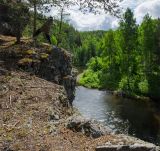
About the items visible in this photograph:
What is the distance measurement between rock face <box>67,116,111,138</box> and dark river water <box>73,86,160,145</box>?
2433cm

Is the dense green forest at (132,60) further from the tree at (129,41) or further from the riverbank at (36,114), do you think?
the riverbank at (36,114)

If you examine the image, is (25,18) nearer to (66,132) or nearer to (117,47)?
(66,132)

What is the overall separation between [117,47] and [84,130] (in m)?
65.2

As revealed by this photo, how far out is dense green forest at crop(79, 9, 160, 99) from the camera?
64250mm

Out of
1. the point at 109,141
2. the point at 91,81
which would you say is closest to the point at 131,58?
the point at 91,81

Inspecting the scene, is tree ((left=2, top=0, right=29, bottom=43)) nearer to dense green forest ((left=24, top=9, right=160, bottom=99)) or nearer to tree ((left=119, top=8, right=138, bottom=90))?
dense green forest ((left=24, top=9, right=160, bottom=99))

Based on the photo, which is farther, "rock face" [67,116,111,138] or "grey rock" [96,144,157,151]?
"rock face" [67,116,111,138]

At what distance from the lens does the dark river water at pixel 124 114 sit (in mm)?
40938

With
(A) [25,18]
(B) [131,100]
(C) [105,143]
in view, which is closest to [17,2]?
(A) [25,18]

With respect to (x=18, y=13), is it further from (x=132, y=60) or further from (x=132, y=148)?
(x=132, y=60)

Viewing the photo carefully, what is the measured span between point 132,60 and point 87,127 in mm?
59653

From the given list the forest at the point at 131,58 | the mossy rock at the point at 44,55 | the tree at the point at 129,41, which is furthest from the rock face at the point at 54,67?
the tree at the point at 129,41

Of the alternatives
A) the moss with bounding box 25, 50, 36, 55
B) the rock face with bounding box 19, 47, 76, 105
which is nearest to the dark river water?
the rock face with bounding box 19, 47, 76, 105

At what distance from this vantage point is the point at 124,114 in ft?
160
